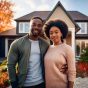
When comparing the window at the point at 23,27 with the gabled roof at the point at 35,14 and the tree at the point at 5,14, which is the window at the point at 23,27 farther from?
the tree at the point at 5,14

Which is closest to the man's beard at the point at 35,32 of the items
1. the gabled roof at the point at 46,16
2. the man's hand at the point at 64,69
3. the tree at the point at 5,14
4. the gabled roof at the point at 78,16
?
the man's hand at the point at 64,69

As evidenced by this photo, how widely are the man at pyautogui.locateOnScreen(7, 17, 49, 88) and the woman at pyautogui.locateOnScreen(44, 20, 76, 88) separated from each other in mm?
147

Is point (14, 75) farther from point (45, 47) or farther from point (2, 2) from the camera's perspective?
point (2, 2)

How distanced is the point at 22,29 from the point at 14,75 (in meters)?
39.1

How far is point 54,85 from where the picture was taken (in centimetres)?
602

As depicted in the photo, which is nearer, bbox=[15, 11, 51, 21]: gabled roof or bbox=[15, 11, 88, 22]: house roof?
bbox=[15, 11, 88, 22]: house roof

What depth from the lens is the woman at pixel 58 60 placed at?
19.5ft

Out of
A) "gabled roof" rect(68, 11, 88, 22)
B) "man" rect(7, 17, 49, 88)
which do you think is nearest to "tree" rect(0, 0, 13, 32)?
"gabled roof" rect(68, 11, 88, 22)

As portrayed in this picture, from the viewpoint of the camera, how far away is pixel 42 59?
241 inches

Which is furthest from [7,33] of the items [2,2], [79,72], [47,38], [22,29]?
[47,38]

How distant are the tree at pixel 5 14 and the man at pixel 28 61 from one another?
48.6m

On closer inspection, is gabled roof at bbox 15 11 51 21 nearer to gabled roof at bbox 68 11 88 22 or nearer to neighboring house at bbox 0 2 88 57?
neighboring house at bbox 0 2 88 57

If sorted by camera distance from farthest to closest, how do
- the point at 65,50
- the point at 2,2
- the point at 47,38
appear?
the point at 2,2 → the point at 47,38 → the point at 65,50

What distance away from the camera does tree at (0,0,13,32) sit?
5562cm
